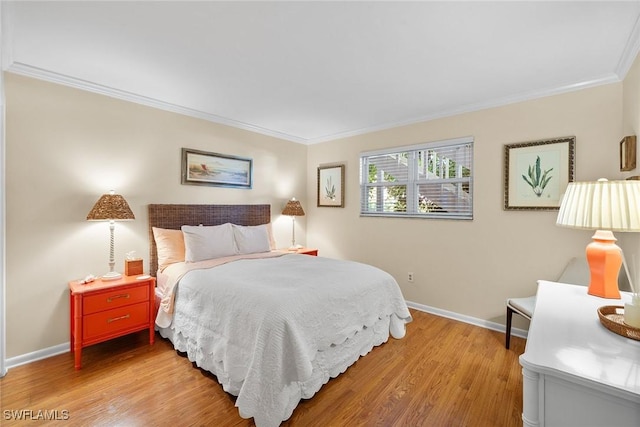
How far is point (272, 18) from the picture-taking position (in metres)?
1.80

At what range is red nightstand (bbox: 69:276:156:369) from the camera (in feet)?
7.70

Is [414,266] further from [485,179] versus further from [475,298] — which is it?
[485,179]

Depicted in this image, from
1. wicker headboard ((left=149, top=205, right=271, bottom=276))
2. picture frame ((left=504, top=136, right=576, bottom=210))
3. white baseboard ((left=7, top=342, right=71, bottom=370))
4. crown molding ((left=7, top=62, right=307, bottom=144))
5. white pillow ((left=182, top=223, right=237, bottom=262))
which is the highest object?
crown molding ((left=7, top=62, right=307, bottom=144))

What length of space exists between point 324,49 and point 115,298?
2.70 metres

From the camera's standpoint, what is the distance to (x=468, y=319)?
334 cm

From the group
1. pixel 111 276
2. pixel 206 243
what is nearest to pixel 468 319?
pixel 206 243

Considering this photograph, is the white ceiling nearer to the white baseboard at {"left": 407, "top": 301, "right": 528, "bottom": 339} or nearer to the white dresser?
the white dresser

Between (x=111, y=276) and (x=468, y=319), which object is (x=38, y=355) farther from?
(x=468, y=319)

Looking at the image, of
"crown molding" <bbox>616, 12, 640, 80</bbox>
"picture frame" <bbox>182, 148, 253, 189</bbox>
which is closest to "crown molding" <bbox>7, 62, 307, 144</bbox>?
"picture frame" <bbox>182, 148, 253, 189</bbox>

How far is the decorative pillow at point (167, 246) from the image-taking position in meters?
3.02

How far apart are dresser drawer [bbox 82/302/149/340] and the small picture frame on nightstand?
1.14 feet

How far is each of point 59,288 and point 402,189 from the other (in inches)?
152

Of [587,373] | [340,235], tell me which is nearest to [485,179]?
[340,235]

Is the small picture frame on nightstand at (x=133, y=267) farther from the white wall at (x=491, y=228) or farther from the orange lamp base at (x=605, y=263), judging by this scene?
the orange lamp base at (x=605, y=263)
